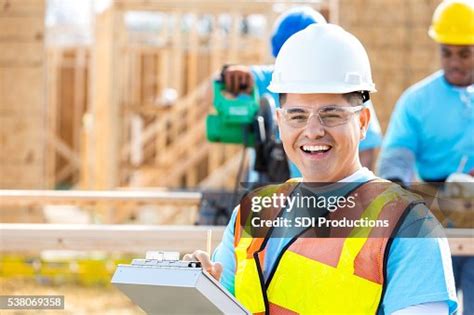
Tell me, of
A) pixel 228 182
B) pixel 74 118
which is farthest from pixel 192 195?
pixel 74 118

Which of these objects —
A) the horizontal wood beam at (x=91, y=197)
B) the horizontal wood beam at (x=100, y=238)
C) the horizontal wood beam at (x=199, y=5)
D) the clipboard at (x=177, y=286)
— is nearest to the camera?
the clipboard at (x=177, y=286)

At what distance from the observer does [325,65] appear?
2123mm

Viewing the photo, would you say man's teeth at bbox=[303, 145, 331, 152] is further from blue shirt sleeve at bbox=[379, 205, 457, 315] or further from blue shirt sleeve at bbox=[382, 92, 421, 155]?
blue shirt sleeve at bbox=[382, 92, 421, 155]

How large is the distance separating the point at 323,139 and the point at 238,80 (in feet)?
8.26

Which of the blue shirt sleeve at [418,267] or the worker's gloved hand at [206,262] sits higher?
the blue shirt sleeve at [418,267]

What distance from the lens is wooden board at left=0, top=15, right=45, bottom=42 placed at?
314 inches

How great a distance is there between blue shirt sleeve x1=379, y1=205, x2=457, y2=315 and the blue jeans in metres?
2.34

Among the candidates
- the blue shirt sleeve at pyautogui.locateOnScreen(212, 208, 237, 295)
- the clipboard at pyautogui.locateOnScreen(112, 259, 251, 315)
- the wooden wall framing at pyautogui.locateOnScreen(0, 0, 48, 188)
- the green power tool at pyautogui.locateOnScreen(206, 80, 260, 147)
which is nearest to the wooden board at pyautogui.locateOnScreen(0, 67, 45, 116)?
the wooden wall framing at pyautogui.locateOnScreen(0, 0, 48, 188)

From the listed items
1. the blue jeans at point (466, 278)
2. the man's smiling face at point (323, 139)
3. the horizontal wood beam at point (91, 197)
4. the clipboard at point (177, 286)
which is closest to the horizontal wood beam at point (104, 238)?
the blue jeans at point (466, 278)

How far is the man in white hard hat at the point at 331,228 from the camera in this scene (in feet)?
6.31

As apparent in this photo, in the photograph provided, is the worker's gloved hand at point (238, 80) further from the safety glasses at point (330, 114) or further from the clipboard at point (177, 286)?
the clipboard at point (177, 286)

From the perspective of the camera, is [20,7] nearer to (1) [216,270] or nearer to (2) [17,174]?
(2) [17,174]

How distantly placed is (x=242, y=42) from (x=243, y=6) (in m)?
4.39

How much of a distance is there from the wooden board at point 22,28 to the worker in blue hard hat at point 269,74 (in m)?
3.81
